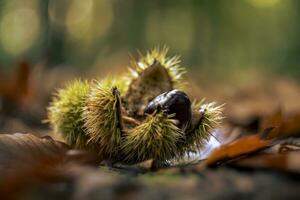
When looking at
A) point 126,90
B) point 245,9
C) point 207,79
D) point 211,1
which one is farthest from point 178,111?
point 245,9

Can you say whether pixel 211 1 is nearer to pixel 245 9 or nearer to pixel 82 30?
pixel 245 9

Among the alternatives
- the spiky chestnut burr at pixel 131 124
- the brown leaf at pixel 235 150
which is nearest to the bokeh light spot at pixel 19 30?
the spiky chestnut burr at pixel 131 124

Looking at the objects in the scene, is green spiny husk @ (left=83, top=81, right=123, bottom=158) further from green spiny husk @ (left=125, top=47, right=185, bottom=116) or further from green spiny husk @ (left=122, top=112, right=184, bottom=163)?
green spiny husk @ (left=125, top=47, right=185, bottom=116)

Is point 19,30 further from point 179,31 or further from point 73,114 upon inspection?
point 73,114

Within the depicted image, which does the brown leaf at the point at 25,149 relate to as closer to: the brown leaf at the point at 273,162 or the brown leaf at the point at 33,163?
the brown leaf at the point at 33,163

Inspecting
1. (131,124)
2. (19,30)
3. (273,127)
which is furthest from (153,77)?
(19,30)

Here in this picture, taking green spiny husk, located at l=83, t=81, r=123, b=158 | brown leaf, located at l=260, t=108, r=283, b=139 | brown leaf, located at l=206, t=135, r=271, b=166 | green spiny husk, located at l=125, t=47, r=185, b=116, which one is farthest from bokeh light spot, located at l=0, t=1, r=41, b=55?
brown leaf, located at l=206, t=135, r=271, b=166
